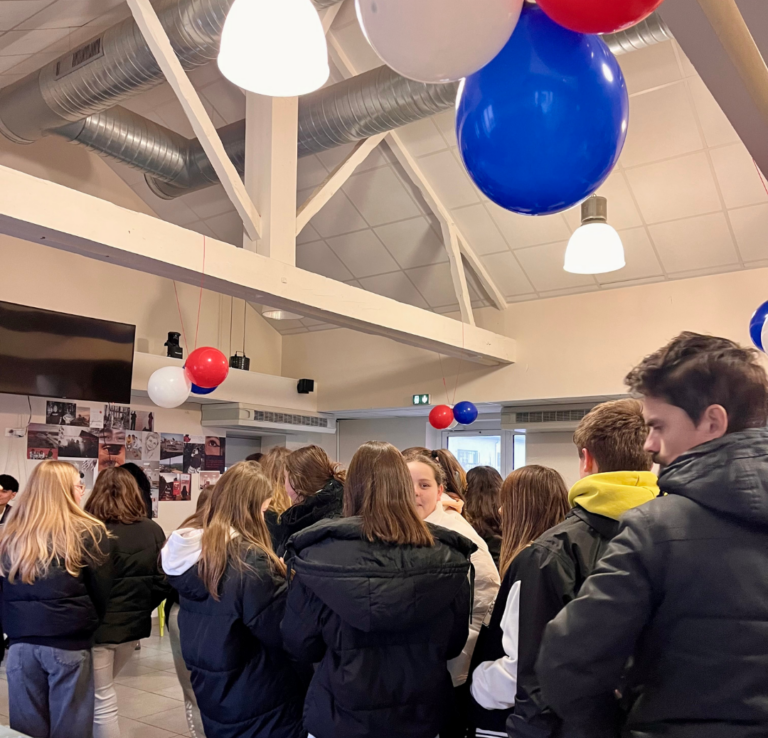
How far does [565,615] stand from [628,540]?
167mm

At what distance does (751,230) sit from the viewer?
559 cm

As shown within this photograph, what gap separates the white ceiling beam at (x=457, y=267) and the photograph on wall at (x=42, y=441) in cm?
387

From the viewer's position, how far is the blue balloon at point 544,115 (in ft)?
4.83

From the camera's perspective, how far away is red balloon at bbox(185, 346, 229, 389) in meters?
Answer: 4.70

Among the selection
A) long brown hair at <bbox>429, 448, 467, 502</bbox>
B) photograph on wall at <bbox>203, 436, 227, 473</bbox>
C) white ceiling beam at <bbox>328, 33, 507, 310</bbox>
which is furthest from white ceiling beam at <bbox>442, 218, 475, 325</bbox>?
photograph on wall at <bbox>203, 436, 227, 473</bbox>

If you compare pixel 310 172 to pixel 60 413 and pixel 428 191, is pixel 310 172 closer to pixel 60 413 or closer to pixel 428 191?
pixel 428 191

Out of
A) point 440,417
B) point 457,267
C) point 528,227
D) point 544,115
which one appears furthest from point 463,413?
point 544,115

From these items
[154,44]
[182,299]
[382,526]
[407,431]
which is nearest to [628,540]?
[382,526]

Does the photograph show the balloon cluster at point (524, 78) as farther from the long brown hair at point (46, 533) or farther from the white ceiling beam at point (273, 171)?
the white ceiling beam at point (273, 171)

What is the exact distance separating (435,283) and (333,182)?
2.25 metres

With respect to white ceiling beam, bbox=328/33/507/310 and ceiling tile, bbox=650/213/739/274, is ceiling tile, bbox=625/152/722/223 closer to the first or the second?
ceiling tile, bbox=650/213/739/274

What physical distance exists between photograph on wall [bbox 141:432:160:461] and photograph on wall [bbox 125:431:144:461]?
40 millimetres

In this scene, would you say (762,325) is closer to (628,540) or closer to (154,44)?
(628,540)

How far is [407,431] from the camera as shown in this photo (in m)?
9.03
